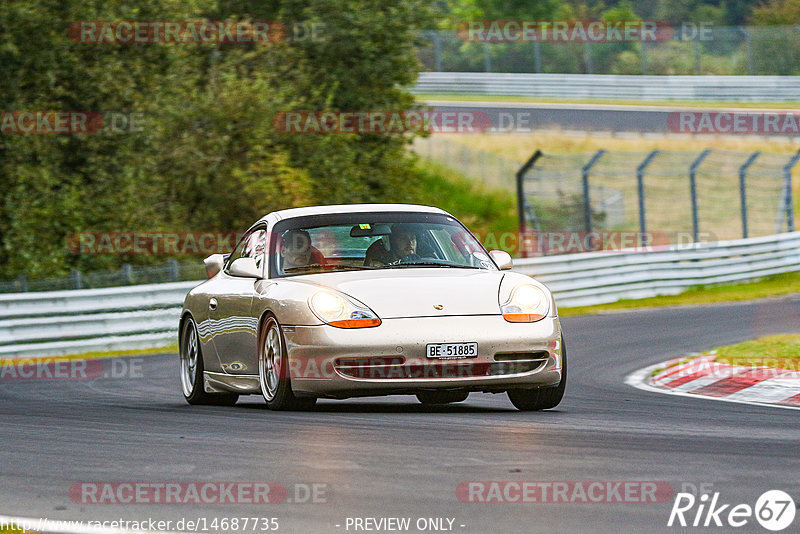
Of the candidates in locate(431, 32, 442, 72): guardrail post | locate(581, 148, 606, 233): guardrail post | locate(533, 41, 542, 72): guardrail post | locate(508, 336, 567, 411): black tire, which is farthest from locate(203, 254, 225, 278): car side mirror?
locate(533, 41, 542, 72): guardrail post

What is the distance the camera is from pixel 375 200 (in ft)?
95.8

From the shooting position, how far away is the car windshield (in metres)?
9.72

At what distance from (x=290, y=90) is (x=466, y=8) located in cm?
4842

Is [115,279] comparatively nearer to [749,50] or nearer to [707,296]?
[707,296]

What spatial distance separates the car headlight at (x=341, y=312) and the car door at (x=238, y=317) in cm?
90

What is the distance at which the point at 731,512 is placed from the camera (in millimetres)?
5449

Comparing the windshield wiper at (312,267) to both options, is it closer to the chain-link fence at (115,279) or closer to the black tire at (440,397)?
the black tire at (440,397)

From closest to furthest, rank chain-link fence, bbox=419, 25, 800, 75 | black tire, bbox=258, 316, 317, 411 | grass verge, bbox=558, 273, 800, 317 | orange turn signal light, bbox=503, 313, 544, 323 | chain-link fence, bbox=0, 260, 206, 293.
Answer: orange turn signal light, bbox=503, 313, 544, 323 → black tire, bbox=258, 316, 317, 411 → chain-link fence, bbox=0, 260, 206, 293 → grass verge, bbox=558, 273, 800, 317 → chain-link fence, bbox=419, 25, 800, 75

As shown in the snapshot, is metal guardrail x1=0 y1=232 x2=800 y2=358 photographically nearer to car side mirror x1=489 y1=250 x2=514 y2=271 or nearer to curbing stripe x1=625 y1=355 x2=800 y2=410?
curbing stripe x1=625 y1=355 x2=800 y2=410

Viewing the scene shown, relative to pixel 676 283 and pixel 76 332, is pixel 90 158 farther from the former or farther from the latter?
pixel 676 283

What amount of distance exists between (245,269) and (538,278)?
13.3 metres

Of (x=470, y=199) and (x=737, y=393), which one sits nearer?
(x=737, y=393)

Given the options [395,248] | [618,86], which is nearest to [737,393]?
[395,248]

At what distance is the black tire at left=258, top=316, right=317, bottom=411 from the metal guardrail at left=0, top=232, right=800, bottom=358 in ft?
32.0
